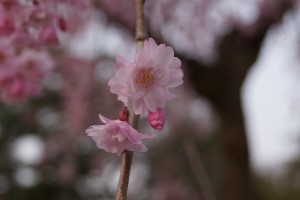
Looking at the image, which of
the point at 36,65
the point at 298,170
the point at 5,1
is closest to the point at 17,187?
the point at 36,65

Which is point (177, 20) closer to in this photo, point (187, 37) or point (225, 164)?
point (187, 37)

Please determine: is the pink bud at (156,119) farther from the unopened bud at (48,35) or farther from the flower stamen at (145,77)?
the unopened bud at (48,35)

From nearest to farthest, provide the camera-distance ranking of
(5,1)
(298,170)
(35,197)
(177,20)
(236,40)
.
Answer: (5,1) < (177,20) < (236,40) < (35,197) < (298,170)

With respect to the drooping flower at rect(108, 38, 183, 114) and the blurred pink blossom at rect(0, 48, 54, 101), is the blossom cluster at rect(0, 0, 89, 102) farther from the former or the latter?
the drooping flower at rect(108, 38, 183, 114)

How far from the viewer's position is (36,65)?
63.8 inches

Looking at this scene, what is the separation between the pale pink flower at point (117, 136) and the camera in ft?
2.58

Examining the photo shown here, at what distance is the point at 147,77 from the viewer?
2.61ft

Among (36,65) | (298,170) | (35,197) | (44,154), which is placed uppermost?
(298,170)

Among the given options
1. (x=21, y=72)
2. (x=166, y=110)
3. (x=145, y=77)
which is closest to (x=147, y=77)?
(x=145, y=77)

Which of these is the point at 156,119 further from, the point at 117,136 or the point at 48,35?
the point at 48,35

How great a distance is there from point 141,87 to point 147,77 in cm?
2

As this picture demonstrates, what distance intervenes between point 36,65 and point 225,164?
2.63 meters

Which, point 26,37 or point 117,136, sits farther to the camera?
point 26,37

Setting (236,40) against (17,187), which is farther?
(17,187)
